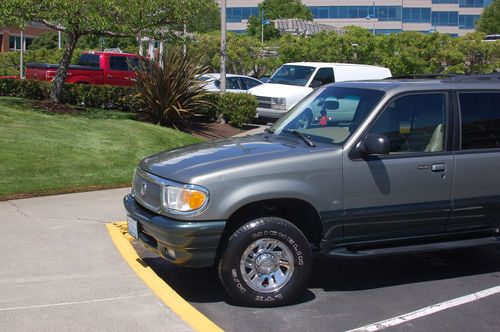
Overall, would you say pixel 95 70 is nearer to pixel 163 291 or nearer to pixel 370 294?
pixel 163 291

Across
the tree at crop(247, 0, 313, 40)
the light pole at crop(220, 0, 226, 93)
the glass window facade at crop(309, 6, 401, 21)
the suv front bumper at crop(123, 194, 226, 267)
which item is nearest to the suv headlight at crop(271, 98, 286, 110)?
the light pole at crop(220, 0, 226, 93)

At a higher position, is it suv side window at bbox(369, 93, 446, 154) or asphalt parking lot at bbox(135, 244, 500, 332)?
suv side window at bbox(369, 93, 446, 154)

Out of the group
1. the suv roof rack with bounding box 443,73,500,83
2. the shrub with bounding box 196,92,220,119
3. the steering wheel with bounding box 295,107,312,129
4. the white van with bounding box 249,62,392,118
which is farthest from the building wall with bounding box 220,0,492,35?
the steering wheel with bounding box 295,107,312,129

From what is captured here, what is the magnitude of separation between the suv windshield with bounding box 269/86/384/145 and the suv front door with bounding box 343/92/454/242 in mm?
207

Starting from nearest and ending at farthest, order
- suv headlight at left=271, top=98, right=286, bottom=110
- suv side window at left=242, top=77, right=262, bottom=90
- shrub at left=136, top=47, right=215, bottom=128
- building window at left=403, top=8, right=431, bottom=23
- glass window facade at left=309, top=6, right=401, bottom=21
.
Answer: shrub at left=136, top=47, right=215, bottom=128, suv headlight at left=271, top=98, right=286, bottom=110, suv side window at left=242, top=77, right=262, bottom=90, glass window facade at left=309, top=6, right=401, bottom=21, building window at left=403, top=8, right=431, bottom=23

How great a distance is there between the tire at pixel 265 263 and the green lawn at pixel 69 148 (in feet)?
16.7

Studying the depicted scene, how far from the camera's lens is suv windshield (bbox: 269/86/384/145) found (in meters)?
5.52

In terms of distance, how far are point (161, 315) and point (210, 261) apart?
1.86ft

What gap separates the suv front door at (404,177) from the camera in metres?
5.22

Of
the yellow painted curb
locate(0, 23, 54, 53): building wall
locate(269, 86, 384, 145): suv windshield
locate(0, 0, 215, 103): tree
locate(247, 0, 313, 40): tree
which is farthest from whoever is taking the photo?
locate(247, 0, 313, 40): tree

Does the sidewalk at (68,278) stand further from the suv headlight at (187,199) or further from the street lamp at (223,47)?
the street lamp at (223,47)

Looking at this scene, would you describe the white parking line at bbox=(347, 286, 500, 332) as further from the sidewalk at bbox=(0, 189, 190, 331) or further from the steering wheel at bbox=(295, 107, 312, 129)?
the steering wheel at bbox=(295, 107, 312, 129)

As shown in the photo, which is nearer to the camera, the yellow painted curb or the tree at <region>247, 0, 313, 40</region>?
the yellow painted curb

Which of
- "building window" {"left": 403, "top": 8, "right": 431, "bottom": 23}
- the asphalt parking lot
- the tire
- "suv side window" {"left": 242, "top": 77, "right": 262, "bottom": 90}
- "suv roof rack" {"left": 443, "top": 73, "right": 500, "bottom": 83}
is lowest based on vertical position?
the asphalt parking lot
